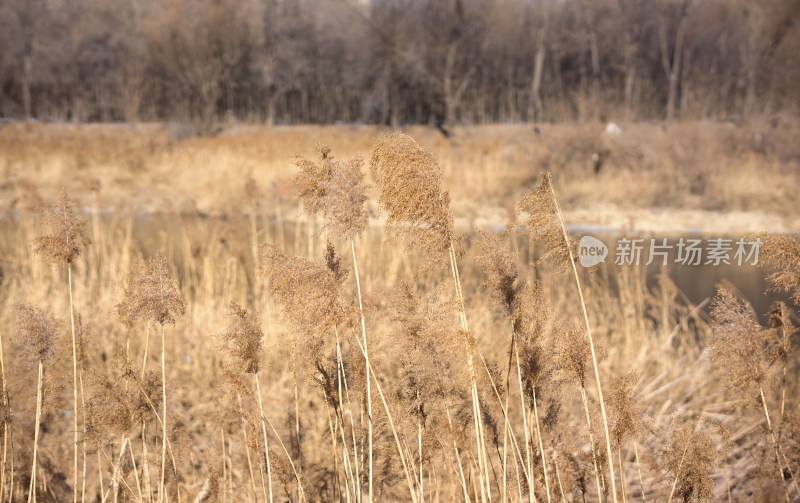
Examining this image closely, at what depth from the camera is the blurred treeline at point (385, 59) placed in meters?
18.8

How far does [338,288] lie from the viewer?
67.9 inches

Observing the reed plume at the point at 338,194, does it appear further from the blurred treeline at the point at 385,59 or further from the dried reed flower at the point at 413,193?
the blurred treeline at the point at 385,59

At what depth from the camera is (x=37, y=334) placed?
6.35 ft

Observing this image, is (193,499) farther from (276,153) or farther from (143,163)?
(143,163)

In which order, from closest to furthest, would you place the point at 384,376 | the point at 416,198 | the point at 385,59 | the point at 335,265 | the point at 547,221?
the point at 416,198 → the point at 547,221 → the point at 335,265 → the point at 384,376 → the point at 385,59

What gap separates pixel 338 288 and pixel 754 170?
11633 millimetres

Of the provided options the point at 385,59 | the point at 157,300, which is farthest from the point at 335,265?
the point at 385,59

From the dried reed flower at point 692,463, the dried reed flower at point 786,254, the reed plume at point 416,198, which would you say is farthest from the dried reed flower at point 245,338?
the dried reed flower at point 786,254

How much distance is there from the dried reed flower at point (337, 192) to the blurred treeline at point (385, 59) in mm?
15753

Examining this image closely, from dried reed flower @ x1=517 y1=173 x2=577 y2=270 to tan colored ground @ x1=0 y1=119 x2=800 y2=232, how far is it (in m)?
7.97

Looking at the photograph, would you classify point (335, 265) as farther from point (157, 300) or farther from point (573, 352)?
point (573, 352)

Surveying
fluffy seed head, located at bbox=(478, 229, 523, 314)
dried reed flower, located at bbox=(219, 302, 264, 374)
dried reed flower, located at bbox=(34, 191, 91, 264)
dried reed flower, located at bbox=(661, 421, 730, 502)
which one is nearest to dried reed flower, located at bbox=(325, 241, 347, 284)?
dried reed flower, located at bbox=(219, 302, 264, 374)

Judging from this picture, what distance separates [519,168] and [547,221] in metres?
10.4

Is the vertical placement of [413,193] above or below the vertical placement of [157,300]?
above
